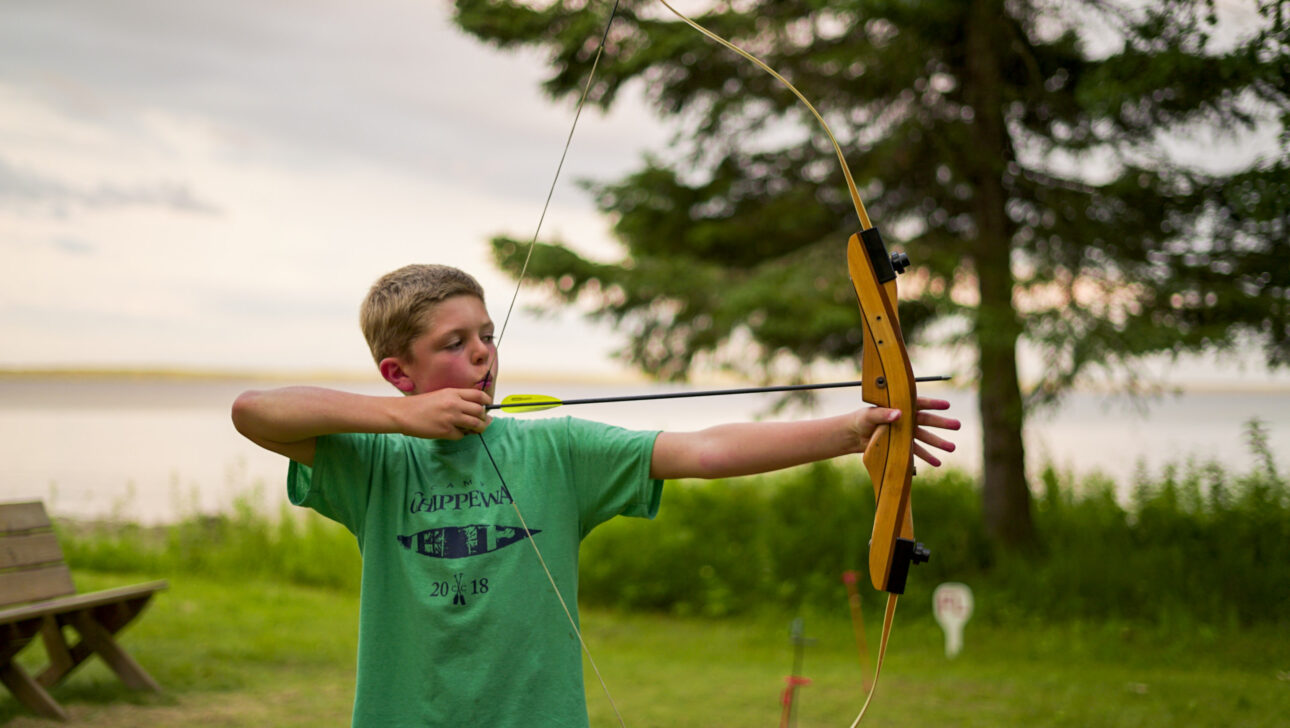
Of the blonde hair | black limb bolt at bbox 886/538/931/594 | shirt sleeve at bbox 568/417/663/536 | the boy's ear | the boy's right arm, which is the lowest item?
black limb bolt at bbox 886/538/931/594

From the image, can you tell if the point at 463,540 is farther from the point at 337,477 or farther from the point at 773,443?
the point at 773,443

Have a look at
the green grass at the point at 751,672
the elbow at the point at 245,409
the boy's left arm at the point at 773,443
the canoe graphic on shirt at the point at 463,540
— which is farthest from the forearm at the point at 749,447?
the green grass at the point at 751,672

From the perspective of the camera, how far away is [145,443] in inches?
623

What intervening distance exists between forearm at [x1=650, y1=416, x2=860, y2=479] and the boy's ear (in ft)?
1.63

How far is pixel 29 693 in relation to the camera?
363cm

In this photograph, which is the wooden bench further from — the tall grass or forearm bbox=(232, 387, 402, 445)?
the tall grass

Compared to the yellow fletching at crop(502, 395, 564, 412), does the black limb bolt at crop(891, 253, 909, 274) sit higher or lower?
higher

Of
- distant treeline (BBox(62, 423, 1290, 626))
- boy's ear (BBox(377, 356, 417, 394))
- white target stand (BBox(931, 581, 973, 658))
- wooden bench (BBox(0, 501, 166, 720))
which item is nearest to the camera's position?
boy's ear (BBox(377, 356, 417, 394))

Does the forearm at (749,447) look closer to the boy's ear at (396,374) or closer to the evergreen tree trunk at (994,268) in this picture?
the boy's ear at (396,374)

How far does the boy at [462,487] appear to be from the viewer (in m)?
1.59

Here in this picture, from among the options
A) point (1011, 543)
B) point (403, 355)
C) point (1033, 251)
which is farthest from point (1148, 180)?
point (403, 355)

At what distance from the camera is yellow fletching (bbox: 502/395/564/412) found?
176cm

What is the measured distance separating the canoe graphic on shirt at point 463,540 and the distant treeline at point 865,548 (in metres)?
4.76

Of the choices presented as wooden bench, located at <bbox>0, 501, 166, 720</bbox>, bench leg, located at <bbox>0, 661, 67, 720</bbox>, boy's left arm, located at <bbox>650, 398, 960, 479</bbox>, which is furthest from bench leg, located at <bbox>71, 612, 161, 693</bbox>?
boy's left arm, located at <bbox>650, 398, 960, 479</bbox>
